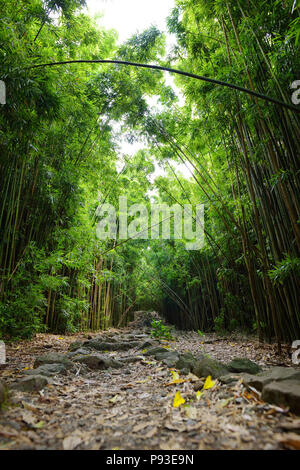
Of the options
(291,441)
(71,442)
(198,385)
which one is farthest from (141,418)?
(291,441)

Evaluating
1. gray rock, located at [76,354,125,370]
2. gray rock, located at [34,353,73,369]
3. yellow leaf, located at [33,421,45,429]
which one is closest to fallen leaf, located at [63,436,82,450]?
yellow leaf, located at [33,421,45,429]

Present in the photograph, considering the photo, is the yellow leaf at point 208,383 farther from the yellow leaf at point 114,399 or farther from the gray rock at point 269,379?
the yellow leaf at point 114,399

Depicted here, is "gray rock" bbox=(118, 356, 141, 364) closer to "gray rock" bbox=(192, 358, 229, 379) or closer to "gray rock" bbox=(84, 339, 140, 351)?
"gray rock" bbox=(84, 339, 140, 351)

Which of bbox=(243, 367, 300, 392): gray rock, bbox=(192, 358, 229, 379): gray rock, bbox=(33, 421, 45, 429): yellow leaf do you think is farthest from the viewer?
bbox=(192, 358, 229, 379): gray rock

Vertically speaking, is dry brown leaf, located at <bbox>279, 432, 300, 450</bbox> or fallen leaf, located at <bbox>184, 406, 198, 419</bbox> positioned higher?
dry brown leaf, located at <bbox>279, 432, 300, 450</bbox>

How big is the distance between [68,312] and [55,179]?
1981 mm

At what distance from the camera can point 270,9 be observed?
188 centimetres

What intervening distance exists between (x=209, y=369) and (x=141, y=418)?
615 mm

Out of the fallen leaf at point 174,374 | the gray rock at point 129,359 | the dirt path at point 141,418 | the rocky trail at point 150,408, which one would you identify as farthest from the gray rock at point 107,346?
the fallen leaf at point 174,374

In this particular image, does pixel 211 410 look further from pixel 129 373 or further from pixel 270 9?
pixel 270 9

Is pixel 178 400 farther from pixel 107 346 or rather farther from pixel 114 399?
pixel 107 346

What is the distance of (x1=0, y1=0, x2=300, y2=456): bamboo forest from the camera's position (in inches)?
38.7

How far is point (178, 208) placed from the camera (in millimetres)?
5812

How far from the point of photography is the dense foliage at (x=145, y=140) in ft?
6.00
